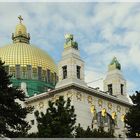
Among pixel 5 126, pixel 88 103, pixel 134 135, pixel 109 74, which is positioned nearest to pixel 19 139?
pixel 5 126

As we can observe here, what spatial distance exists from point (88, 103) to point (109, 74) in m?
9.94

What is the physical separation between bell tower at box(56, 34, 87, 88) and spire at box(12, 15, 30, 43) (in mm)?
24219

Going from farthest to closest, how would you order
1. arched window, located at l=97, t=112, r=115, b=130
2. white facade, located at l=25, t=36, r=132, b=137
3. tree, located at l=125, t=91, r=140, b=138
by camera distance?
1. arched window, located at l=97, t=112, r=115, b=130
2. white facade, located at l=25, t=36, r=132, b=137
3. tree, located at l=125, t=91, r=140, b=138

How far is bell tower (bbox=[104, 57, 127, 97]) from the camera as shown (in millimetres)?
69750

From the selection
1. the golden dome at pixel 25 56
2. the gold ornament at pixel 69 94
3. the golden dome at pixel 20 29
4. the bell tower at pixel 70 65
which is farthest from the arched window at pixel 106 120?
the golden dome at pixel 20 29

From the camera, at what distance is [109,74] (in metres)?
71.2

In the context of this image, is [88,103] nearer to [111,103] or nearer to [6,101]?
[111,103]

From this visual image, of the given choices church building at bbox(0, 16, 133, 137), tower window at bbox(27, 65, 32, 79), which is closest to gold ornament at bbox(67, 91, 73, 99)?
church building at bbox(0, 16, 133, 137)

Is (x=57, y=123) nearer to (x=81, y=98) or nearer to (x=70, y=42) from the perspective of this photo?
(x=81, y=98)

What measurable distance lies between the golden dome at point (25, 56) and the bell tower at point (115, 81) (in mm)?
11633

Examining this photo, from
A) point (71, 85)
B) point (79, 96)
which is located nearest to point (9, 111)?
point (71, 85)

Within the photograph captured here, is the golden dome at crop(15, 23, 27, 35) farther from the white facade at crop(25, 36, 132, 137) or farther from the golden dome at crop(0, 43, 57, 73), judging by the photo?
the white facade at crop(25, 36, 132, 137)

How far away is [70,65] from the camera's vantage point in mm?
62344

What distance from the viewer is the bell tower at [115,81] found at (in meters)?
69.8
